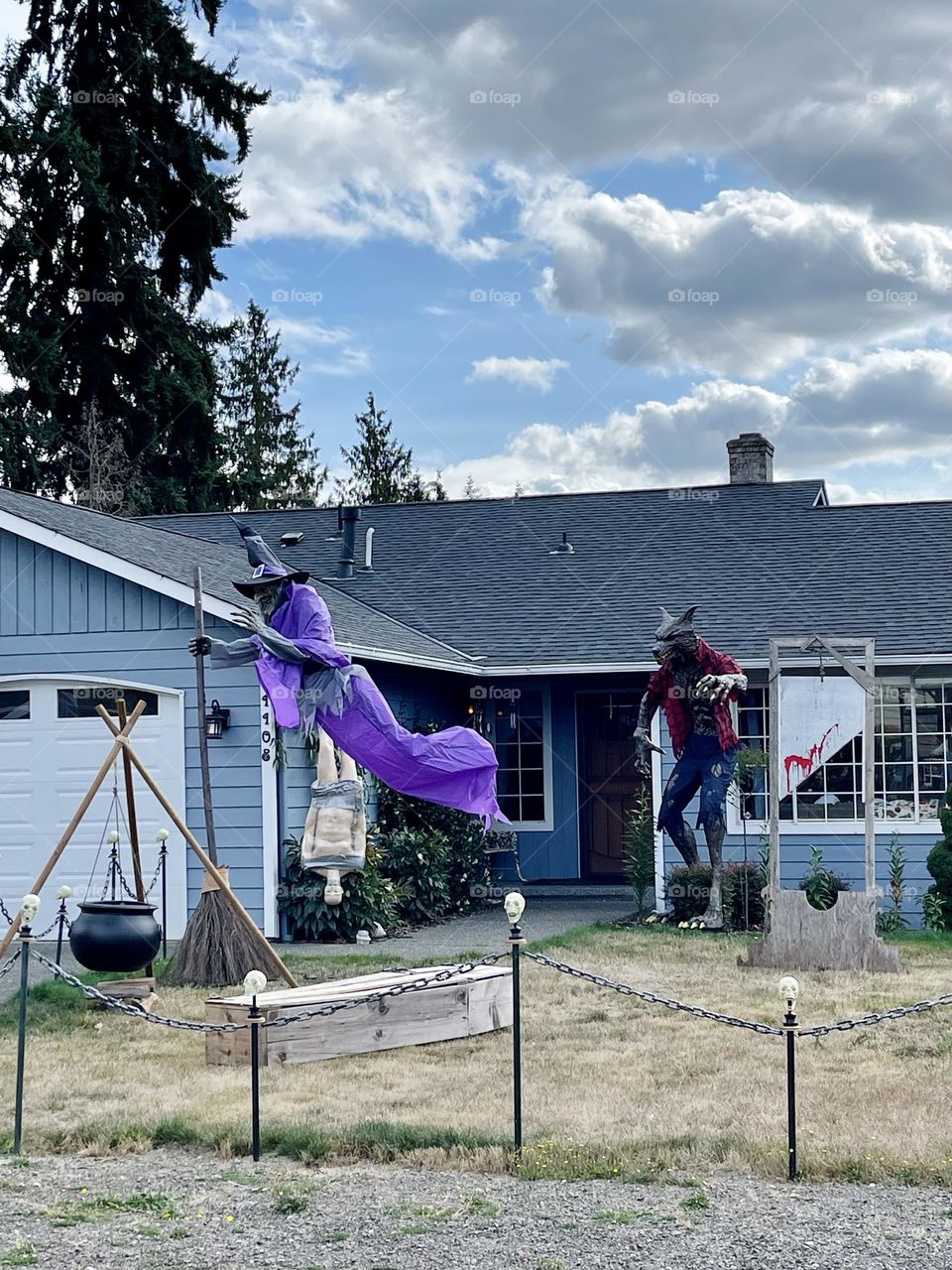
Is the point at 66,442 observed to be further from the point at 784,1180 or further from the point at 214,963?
the point at 784,1180

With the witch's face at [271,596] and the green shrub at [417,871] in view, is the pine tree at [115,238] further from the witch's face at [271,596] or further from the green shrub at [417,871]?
the witch's face at [271,596]

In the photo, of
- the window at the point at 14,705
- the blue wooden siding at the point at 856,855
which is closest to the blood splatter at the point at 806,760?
the blue wooden siding at the point at 856,855

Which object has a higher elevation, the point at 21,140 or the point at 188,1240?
the point at 21,140

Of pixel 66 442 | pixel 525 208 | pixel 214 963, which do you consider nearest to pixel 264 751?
pixel 214 963

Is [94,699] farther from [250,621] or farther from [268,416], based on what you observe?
[268,416]

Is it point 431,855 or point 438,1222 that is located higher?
point 431,855

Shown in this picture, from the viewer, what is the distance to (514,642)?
1766 centimetres

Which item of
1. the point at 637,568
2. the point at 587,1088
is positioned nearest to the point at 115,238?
the point at 637,568

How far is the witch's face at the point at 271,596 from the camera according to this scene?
927 centimetres

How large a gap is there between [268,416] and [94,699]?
2945 cm

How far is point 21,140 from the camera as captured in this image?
1217 inches

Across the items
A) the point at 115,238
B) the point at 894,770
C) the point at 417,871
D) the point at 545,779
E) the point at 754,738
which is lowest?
the point at 417,871

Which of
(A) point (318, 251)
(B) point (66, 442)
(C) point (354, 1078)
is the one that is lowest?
(C) point (354, 1078)

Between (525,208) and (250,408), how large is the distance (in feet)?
69.4
